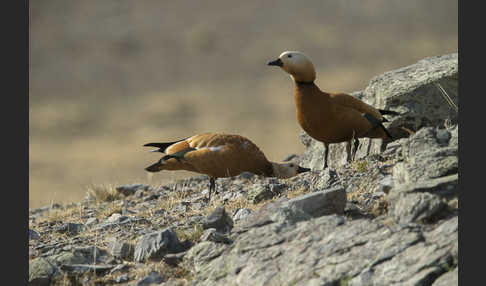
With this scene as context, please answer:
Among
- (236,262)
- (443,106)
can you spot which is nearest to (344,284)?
(236,262)

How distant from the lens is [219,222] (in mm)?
7750

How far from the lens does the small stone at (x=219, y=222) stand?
7734 millimetres

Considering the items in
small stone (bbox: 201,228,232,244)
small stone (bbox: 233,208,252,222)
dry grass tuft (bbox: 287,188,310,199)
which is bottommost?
small stone (bbox: 201,228,232,244)

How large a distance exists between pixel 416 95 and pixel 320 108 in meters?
2.25

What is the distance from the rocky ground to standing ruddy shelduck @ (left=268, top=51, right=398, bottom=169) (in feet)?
2.44

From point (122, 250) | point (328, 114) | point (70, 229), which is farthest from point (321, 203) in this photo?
point (70, 229)

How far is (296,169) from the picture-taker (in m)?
11.5

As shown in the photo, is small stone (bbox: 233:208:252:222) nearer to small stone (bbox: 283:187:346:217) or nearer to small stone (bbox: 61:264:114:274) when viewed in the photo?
small stone (bbox: 283:187:346:217)

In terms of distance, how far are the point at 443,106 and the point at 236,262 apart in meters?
6.61

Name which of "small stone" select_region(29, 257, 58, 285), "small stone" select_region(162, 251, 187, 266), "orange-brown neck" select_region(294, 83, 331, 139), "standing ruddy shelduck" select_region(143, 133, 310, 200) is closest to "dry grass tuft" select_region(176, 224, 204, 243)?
"small stone" select_region(162, 251, 187, 266)

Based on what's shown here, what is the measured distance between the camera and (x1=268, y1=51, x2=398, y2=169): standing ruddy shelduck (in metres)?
10.5

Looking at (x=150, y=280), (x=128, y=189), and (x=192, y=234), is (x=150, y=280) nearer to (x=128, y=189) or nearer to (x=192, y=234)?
(x=192, y=234)

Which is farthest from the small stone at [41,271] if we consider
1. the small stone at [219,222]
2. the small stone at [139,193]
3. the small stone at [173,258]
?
the small stone at [139,193]

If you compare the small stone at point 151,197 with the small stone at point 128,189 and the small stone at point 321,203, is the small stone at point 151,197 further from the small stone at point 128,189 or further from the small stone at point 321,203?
the small stone at point 321,203
